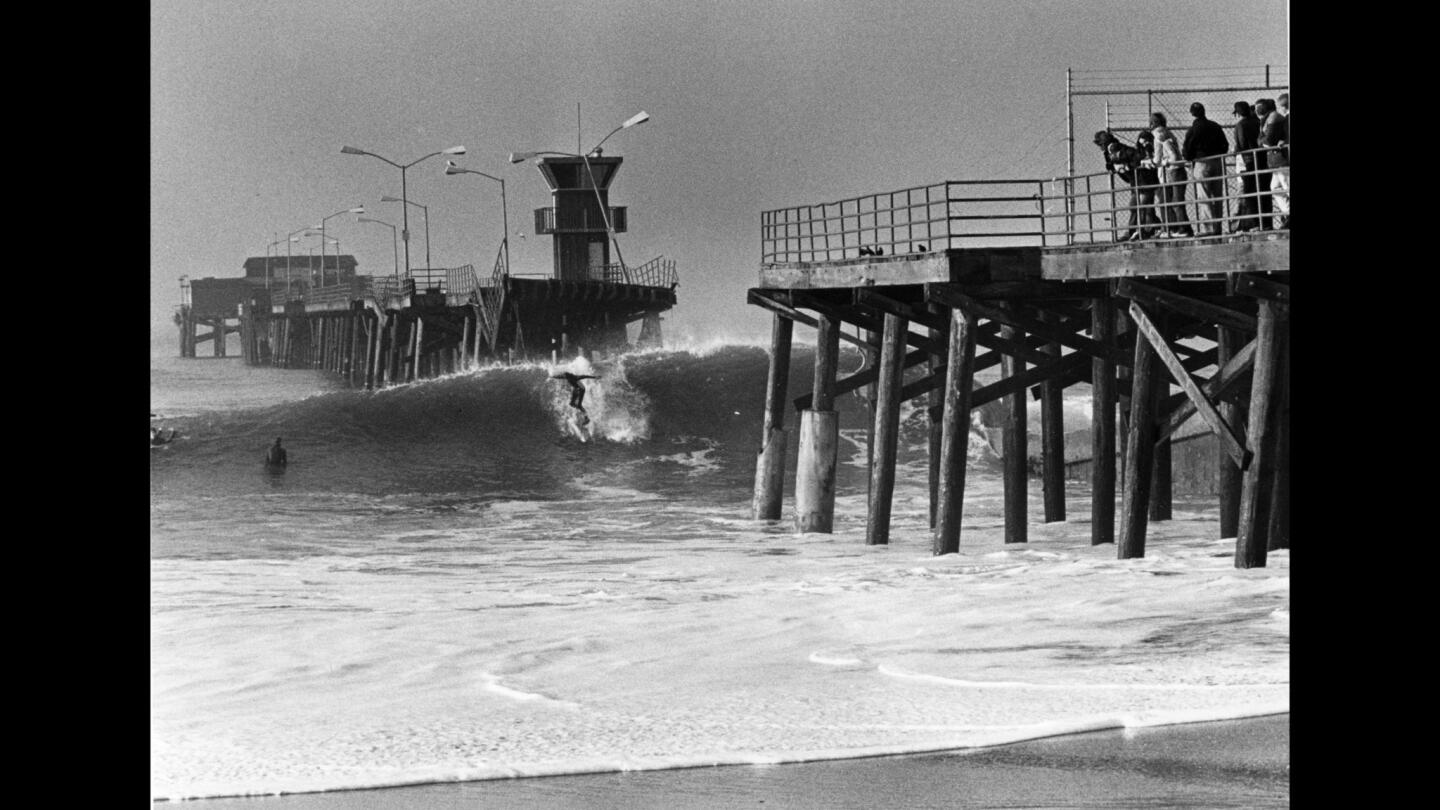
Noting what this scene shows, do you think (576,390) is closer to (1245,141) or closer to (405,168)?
(405,168)

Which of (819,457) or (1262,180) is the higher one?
(1262,180)

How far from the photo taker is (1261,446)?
12.6 metres

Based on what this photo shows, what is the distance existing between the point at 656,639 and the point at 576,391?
1303 inches

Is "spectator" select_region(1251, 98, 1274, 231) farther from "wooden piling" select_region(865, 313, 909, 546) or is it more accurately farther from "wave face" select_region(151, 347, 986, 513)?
"wave face" select_region(151, 347, 986, 513)

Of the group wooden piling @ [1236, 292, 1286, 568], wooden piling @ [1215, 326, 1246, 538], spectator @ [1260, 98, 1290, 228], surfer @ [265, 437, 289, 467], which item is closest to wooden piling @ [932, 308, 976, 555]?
wooden piling @ [1215, 326, 1246, 538]

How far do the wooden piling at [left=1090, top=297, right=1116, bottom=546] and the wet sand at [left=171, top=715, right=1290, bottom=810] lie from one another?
25.9 ft

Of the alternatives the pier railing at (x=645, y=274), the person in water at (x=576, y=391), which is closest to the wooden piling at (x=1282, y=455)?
the person in water at (x=576, y=391)

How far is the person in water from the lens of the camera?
43.2m

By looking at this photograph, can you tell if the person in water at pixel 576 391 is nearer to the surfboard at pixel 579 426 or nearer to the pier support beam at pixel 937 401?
the surfboard at pixel 579 426

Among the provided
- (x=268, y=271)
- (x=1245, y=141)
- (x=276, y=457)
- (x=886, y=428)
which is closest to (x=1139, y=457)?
(x=1245, y=141)

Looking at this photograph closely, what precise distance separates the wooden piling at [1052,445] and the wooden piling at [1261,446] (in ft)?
15.6
